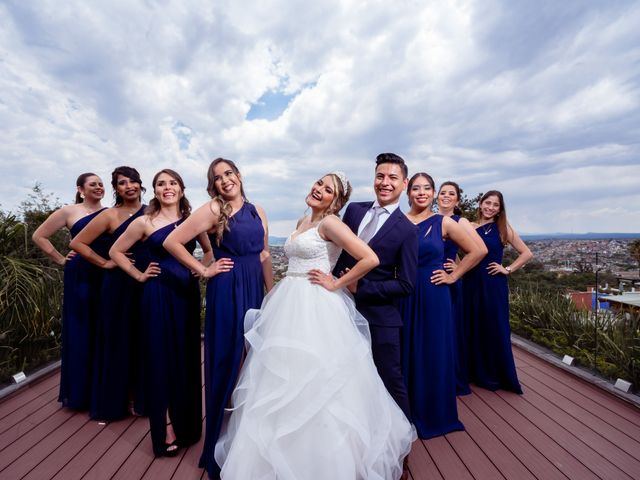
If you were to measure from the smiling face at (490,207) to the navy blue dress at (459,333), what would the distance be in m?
0.55

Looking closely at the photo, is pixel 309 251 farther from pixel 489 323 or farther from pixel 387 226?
pixel 489 323

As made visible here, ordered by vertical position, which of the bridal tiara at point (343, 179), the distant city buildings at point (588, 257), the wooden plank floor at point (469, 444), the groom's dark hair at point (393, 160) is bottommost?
the wooden plank floor at point (469, 444)

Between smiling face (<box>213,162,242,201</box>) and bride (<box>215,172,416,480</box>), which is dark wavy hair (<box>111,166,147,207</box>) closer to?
smiling face (<box>213,162,242,201</box>)

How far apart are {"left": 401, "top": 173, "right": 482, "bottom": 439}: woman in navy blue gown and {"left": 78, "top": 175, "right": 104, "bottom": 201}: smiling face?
10.1 ft

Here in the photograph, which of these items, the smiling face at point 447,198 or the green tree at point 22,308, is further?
the smiling face at point 447,198

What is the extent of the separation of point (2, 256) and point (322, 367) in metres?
3.74

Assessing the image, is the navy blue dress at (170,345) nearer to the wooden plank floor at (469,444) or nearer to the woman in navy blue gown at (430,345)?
the wooden plank floor at (469,444)

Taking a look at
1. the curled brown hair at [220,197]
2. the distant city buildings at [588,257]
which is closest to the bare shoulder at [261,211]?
the curled brown hair at [220,197]

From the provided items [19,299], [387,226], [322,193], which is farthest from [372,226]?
[19,299]

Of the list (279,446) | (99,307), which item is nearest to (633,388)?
(279,446)

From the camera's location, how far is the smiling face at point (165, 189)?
2570 millimetres

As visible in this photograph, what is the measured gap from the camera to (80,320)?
3156 millimetres

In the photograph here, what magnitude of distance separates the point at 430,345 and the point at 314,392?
1.27m

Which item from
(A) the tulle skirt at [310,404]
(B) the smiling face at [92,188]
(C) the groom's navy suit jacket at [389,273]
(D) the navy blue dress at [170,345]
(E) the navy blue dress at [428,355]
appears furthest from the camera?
(B) the smiling face at [92,188]
